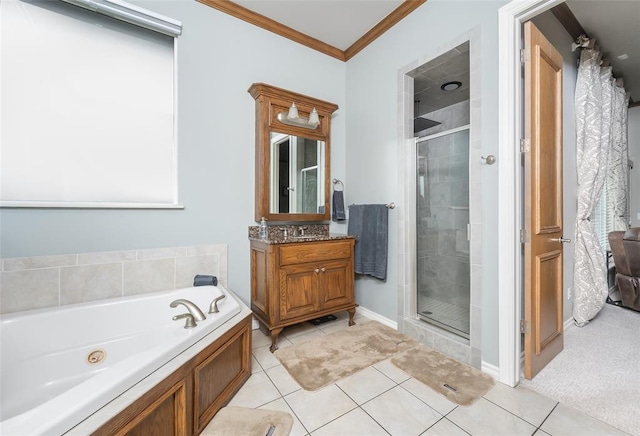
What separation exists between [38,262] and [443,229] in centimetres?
294

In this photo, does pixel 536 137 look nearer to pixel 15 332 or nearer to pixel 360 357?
pixel 360 357

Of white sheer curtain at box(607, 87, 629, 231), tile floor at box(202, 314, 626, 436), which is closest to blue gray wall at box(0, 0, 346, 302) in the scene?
tile floor at box(202, 314, 626, 436)

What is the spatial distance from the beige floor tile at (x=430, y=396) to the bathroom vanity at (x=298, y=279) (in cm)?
87

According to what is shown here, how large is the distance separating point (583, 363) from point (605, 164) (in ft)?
6.28

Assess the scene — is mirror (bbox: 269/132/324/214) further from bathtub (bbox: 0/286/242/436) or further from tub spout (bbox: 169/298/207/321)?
tub spout (bbox: 169/298/207/321)

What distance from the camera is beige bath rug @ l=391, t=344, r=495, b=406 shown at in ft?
5.06

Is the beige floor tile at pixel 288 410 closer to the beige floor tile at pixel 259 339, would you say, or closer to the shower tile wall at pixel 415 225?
the beige floor tile at pixel 259 339

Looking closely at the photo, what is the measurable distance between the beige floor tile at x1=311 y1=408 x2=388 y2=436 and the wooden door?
107cm

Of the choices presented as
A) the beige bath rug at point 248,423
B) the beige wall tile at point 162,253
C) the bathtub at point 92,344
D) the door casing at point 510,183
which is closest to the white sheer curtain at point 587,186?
the door casing at point 510,183

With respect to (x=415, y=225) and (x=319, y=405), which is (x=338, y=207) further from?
(x=319, y=405)

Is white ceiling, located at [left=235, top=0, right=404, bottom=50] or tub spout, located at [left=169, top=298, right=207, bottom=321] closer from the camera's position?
tub spout, located at [left=169, top=298, right=207, bottom=321]

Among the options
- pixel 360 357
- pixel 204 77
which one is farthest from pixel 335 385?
pixel 204 77

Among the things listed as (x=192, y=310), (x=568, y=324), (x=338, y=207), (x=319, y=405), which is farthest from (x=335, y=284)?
(x=568, y=324)

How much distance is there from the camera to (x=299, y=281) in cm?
218
